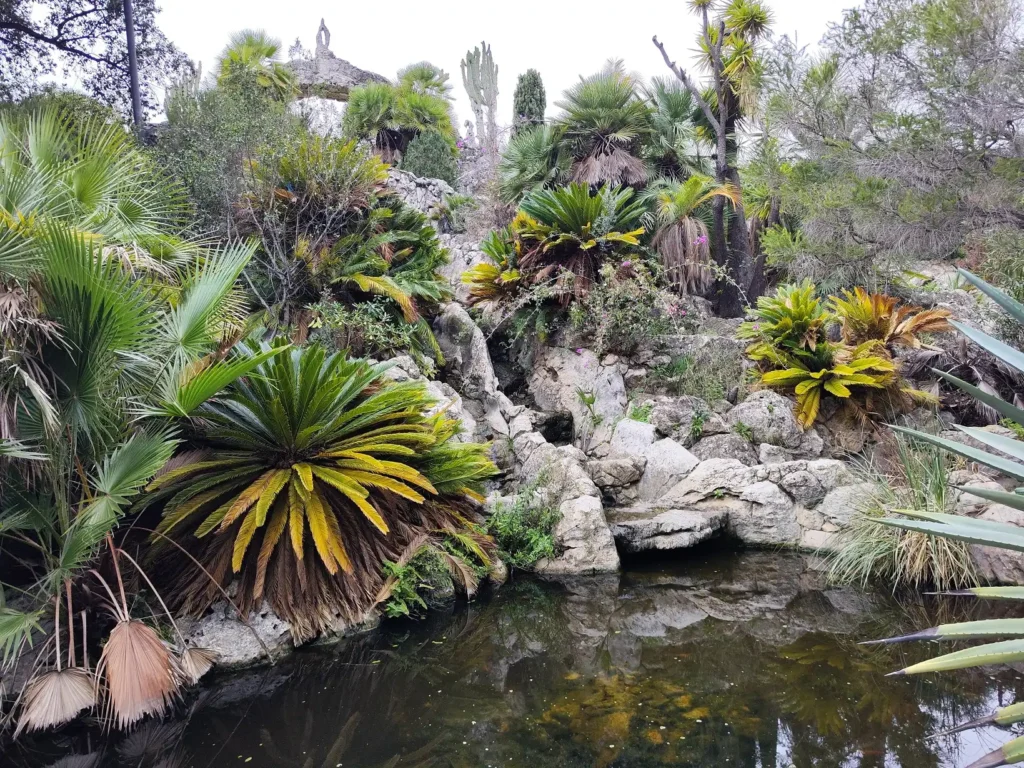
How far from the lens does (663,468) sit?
772 cm

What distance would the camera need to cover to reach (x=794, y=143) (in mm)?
10086

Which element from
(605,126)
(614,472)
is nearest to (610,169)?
(605,126)

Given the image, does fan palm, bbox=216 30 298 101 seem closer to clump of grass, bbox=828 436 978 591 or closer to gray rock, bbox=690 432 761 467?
gray rock, bbox=690 432 761 467

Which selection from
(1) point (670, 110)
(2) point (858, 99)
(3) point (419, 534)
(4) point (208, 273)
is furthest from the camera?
(1) point (670, 110)

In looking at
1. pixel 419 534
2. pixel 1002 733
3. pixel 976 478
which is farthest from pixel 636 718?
pixel 976 478

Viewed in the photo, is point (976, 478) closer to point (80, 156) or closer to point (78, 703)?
point (78, 703)

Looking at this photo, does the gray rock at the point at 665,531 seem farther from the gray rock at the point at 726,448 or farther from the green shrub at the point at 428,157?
the green shrub at the point at 428,157

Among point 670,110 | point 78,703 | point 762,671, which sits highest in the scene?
point 670,110

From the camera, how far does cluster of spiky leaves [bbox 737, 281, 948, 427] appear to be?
827 centimetres

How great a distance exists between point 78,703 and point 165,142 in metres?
8.43

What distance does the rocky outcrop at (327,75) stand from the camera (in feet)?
72.9

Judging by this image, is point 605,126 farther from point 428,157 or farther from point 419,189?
point 428,157

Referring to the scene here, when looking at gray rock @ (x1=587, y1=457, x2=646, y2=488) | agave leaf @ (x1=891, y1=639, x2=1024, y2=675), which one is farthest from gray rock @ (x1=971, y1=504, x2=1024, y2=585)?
agave leaf @ (x1=891, y1=639, x2=1024, y2=675)

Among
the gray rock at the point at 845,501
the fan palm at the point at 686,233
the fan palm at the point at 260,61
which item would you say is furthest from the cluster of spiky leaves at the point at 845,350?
the fan palm at the point at 260,61
